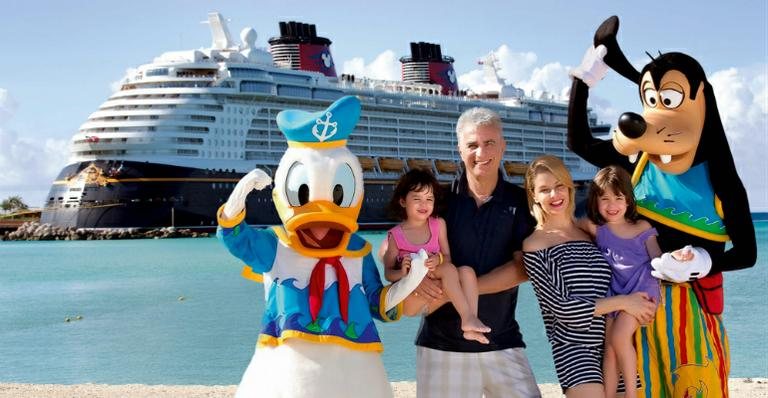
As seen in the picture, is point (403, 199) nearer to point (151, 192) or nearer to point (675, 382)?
point (675, 382)

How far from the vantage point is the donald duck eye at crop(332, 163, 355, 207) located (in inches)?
147

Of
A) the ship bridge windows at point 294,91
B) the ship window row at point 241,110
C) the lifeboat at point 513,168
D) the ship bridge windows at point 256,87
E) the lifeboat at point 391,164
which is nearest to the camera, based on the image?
the ship bridge windows at point 256,87

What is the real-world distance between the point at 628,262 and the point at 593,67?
0.88 metres

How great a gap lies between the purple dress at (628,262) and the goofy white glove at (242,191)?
1.27 m

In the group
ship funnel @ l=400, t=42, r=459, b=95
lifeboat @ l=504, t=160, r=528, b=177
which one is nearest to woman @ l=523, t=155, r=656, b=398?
lifeboat @ l=504, t=160, r=528, b=177

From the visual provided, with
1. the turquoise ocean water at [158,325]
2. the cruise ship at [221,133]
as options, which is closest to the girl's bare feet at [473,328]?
the turquoise ocean water at [158,325]

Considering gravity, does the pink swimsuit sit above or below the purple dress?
above

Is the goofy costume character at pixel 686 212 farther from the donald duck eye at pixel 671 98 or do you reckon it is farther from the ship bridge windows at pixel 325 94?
the ship bridge windows at pixel 325 94

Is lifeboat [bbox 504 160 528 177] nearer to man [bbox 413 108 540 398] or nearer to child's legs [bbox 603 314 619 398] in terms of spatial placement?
man [bbox 413 108 540 398]

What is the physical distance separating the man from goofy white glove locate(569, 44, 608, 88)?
491 millimetres

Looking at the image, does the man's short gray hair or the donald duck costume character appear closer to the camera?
the donald duck costume character

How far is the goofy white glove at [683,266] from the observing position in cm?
359

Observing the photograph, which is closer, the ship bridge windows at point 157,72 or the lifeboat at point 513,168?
the ship bridge windows at point 157,72

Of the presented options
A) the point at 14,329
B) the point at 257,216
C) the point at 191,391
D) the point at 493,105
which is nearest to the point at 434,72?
the point at 493,105
